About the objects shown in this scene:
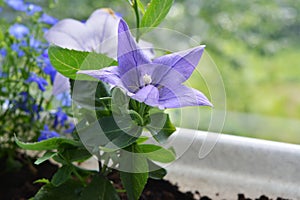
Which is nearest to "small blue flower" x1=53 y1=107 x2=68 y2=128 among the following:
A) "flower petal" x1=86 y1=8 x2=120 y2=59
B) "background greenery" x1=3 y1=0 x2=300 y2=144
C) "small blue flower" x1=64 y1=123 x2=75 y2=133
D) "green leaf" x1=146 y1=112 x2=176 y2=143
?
"small blue flower" x1=64 y1=123 x2=75 y2=133

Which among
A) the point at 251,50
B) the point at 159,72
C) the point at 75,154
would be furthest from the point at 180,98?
the point at 251,50

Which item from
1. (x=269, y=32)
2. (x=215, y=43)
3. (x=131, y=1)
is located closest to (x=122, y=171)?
(x=131, y=1)

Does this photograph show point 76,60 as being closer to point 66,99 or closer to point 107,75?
→ point 107,75

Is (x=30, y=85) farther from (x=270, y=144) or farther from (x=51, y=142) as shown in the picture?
(x=270, y=144)

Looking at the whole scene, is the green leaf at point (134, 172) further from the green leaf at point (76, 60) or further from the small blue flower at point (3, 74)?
the small blue flower at point (3, 74)

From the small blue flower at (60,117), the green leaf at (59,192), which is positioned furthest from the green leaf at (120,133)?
A: the small blue flower at (60,117)

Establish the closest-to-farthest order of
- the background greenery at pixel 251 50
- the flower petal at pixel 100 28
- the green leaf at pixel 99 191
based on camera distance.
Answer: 1. the green leaf at pixel 99 191
2. the flower petal at pixel 100 28
3. the background greenery at pixel 251 50
